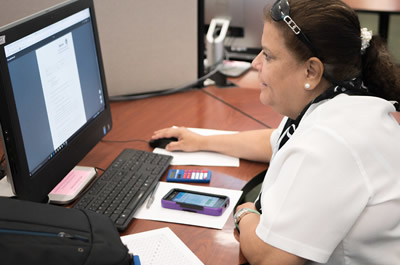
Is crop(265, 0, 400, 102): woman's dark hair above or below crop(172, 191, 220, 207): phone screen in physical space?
above

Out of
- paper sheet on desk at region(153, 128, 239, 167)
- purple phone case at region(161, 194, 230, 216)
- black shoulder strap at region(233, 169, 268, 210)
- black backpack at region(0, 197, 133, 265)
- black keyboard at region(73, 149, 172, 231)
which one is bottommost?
black shoulder strap at region(233, 169, 268, 210)

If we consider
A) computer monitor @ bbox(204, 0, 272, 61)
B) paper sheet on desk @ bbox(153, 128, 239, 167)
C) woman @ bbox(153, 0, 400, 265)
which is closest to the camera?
woman @ bbox(153, 0, 400, 265)

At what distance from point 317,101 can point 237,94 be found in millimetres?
897

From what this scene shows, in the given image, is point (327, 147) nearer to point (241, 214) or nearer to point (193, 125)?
point (241, 214)

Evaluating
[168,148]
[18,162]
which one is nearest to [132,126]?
[168,148]

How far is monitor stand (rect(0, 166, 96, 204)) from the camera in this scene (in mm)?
1269

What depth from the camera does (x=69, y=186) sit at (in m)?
1.35

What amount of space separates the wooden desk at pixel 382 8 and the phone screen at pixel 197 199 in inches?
79.9

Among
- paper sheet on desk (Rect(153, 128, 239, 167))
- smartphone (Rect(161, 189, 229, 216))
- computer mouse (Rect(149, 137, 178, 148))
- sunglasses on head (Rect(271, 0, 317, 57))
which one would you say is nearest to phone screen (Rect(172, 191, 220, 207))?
smartphone (Rect(161, 189, 229, 216))

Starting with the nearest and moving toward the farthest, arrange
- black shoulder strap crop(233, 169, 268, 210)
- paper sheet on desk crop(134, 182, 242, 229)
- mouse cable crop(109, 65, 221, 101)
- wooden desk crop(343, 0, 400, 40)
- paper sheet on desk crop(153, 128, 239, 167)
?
paper sheet on desk crop(134, 182, 242, 229)
black shoulder strap crop(233, 169, 268, 210)
paper sheet on desk crop(153, 128, 239, 167)
mouse cable crop(109, 65, 221, 101)
wooden desk crop(343, 0, 400, 40)

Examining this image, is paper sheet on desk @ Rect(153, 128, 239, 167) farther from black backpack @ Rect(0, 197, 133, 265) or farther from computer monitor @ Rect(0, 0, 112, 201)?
black backpack @ Rect(0, 197, 133, 265)

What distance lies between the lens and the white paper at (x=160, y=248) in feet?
3.59

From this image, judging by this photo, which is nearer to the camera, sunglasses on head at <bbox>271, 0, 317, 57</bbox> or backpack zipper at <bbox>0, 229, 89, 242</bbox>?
backpack zipper at <bbox>0, 229, 89, 242</bbox>

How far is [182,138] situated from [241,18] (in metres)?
0.87
